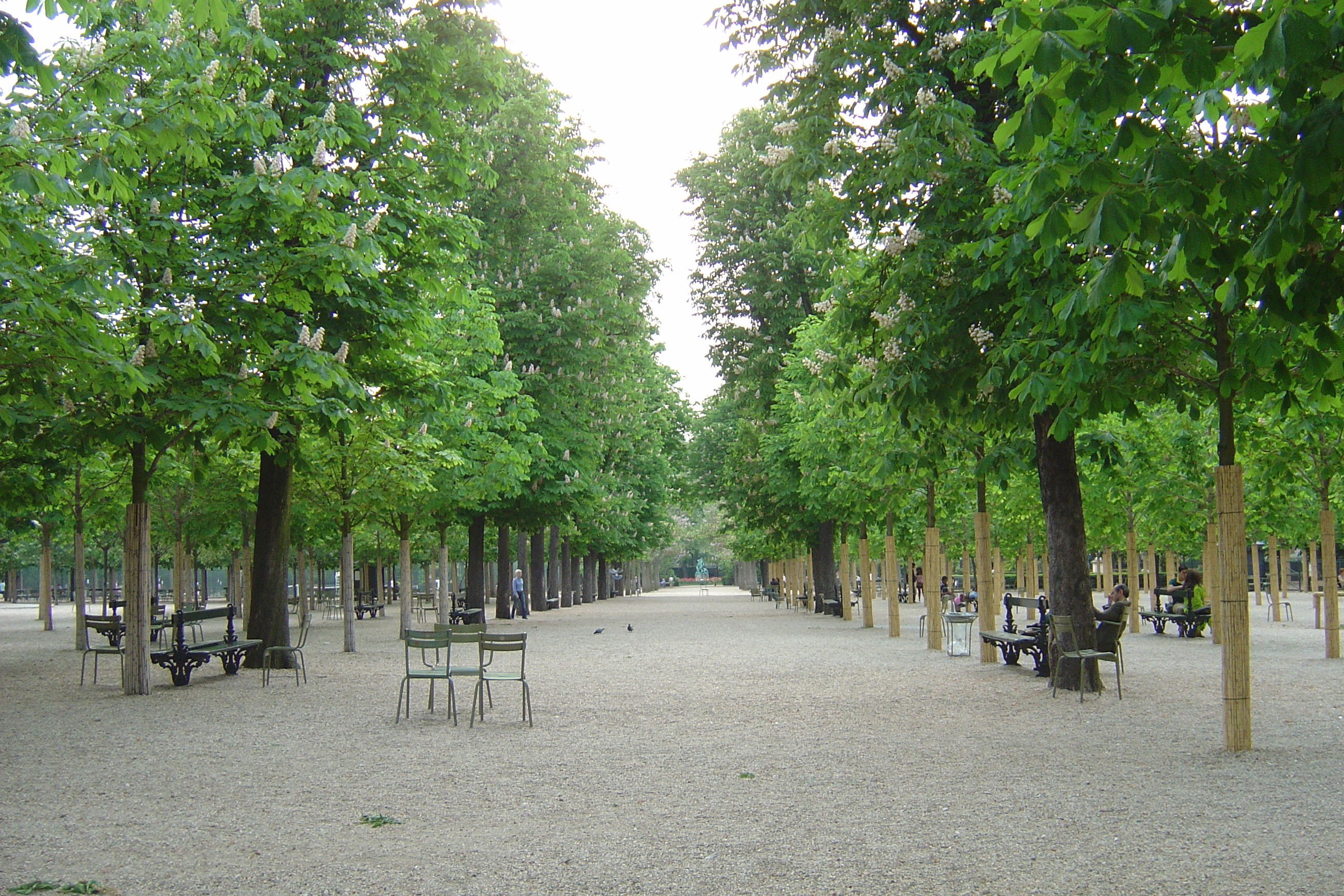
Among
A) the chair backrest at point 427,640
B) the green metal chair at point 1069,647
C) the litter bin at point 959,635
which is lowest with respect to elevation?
the litter bin at point 959,635

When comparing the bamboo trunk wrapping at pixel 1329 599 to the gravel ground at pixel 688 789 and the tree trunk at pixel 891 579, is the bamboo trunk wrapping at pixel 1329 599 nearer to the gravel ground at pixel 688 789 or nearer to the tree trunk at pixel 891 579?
the gravel ground at pixel 688 789

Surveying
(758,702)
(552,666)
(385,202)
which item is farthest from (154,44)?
(552,666)

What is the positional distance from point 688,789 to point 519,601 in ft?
105

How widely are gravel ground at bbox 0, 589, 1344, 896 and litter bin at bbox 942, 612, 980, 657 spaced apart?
11.4 ft

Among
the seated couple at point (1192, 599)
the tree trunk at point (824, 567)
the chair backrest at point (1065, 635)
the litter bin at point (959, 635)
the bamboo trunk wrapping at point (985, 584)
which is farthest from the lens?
the tree trunk at point (824, 567)

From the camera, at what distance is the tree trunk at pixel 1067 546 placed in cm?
1444

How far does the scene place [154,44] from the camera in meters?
10.7

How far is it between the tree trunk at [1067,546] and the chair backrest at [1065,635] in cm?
11

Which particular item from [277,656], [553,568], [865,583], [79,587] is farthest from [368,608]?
[277,656]

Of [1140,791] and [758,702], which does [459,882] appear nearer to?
[1140,791]

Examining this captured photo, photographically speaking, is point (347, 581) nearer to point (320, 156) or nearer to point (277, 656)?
point (277, 656)

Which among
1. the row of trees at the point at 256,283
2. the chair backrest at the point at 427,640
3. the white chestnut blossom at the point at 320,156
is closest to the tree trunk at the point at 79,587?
the row of trees at the point at 256,283

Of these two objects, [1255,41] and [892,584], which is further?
[892,584]

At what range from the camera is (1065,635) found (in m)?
14.2
